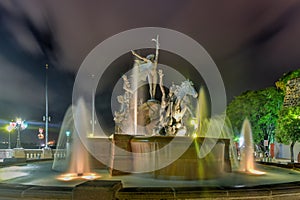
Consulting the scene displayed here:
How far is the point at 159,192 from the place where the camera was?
5977mm

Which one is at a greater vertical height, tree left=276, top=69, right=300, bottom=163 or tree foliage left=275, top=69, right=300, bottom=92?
tree foliage left=275, top=69, right=300, bottom=92

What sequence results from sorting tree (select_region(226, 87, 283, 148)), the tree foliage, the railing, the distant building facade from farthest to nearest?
1. tree (select_region(226, 87, 283, 148))
2. the tree foliage
3. the distant building facade
4. the railing

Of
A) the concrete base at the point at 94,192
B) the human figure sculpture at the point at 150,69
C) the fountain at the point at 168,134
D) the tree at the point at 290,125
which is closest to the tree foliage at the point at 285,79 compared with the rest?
the tree at the point at 290,125

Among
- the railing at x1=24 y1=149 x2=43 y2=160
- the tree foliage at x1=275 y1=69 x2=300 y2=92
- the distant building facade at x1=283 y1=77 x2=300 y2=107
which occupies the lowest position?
the railing at x1=24 y1=149 x2=43 y2=160

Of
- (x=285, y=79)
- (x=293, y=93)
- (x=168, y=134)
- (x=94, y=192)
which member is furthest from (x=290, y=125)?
(x=94, y=192)

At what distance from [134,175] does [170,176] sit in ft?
4.80

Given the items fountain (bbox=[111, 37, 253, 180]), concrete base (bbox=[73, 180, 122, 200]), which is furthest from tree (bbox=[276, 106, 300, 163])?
concrete base (bbox=[73, 180, 122, 200])

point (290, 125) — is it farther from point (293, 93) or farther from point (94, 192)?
point (94, 192)

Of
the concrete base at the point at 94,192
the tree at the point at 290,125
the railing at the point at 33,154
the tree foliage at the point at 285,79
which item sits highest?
the tree foliage at the point at 285,79

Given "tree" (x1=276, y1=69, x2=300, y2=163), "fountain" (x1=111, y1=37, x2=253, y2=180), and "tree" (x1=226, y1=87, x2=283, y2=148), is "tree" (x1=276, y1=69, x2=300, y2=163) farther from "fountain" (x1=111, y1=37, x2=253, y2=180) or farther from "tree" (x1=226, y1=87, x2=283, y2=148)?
"fountain" (x1=111, y1=37, x2=253, y2=180)

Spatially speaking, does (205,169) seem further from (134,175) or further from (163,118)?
(163,118)

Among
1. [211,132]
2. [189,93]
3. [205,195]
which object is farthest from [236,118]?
[205,195]

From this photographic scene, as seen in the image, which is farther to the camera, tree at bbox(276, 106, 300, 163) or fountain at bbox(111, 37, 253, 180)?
tree at bbox(276, 106, 300, 163)

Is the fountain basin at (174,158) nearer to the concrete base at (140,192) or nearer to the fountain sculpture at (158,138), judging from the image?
the fountain sculpture at (158,138)
